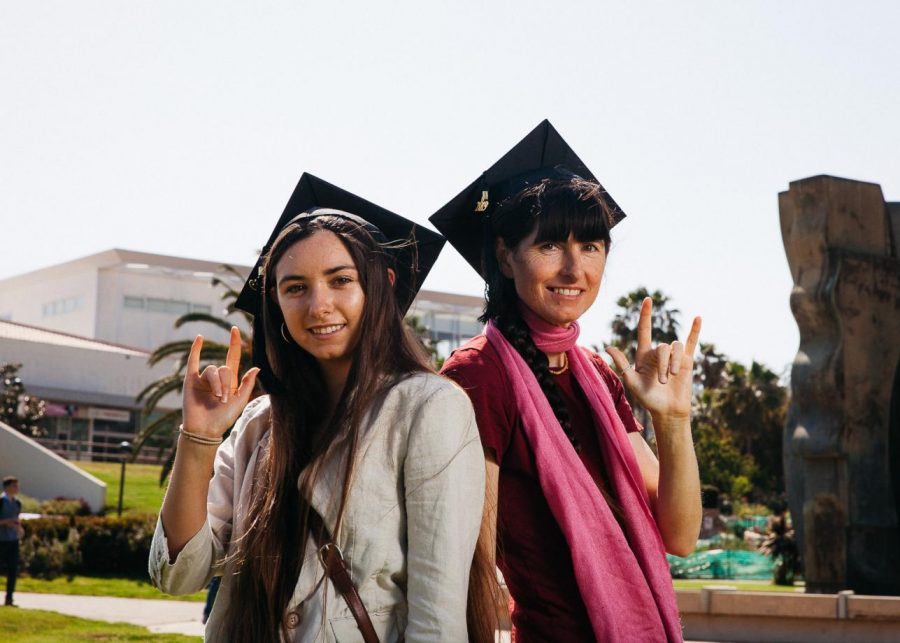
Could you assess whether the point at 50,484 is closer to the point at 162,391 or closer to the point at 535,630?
the point at 162,391

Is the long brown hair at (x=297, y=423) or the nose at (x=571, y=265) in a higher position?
the nose at (x=571, y=265)

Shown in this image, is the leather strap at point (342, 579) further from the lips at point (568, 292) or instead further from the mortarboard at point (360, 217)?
the lips at point (568, 292)

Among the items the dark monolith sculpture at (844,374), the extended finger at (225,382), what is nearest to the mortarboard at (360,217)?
the extended finger at (225,382)

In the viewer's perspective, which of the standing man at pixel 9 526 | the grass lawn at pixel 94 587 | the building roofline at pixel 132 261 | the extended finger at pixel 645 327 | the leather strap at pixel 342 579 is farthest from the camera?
the building roofline at pixel 132 261

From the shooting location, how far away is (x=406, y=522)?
2570 millimetres

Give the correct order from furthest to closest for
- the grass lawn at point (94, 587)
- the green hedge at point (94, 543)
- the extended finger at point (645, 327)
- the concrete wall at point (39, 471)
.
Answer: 1. the concrete wall at point (39, 471)
2. the green hedge at point (94, 543)
3. the grass lawn at point (94, 587)
4. the extended finger at point (645, 327)

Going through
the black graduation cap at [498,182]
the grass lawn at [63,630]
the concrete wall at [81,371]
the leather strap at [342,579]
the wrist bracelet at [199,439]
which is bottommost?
the grass lawn at [63,630]

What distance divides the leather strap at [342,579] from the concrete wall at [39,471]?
36.4m

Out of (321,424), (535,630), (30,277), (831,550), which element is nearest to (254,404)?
(321,424)

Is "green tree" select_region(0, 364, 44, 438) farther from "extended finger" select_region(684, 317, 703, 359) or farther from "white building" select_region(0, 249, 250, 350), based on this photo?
"extended finger" select_region(684, 317, 703, 359)

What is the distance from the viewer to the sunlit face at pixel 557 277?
9.77 ft

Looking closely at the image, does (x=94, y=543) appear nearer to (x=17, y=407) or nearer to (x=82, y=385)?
(x=17, y=407)

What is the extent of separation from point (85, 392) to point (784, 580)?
41128mm

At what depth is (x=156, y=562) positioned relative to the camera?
2773mm
